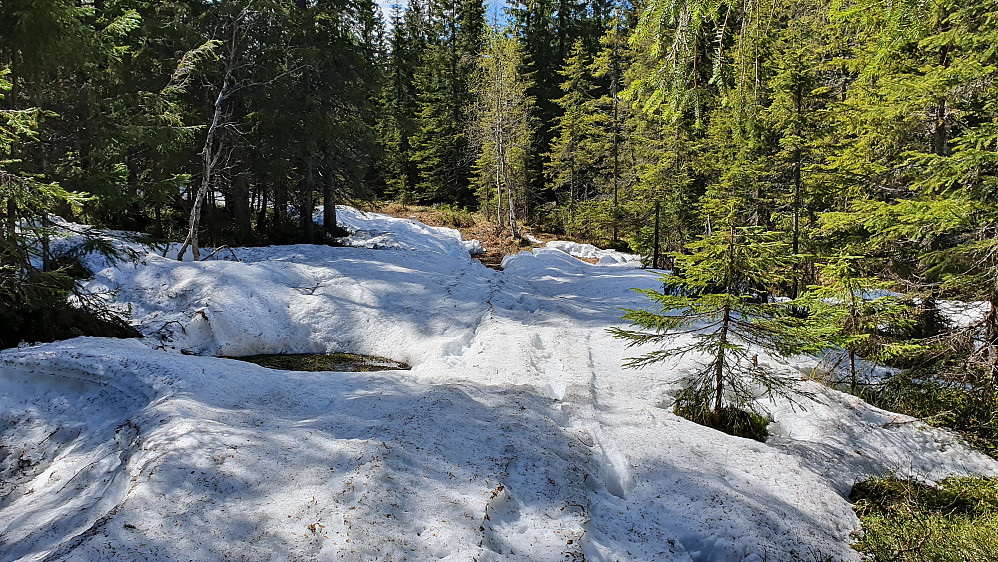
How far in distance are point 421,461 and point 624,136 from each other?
24.7 metres

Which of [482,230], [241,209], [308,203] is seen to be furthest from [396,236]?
[482,230]

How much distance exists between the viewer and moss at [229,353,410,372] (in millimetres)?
9680

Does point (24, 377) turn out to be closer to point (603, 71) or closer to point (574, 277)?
point (574, 277)

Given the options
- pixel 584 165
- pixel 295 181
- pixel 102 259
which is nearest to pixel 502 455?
pixel 102 259

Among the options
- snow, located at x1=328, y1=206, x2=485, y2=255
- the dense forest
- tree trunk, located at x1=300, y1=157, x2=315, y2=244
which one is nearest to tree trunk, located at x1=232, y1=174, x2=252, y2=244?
the dense forest

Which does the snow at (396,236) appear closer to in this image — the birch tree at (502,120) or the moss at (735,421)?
the birch tree at (502,120)

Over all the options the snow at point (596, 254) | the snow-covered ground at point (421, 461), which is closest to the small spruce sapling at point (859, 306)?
the snow-covered ground at point (421, 461)

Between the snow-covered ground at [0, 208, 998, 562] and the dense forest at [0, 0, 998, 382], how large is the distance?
1.69 metres

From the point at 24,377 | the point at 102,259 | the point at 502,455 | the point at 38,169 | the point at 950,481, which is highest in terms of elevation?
the point at 38,169

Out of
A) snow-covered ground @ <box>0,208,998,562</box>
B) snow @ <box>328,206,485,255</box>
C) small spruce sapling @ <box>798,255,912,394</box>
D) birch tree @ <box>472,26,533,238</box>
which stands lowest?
snow-covered ground @ <box>0,208,998,562</box>

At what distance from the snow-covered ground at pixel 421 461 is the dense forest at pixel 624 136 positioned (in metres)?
1.69

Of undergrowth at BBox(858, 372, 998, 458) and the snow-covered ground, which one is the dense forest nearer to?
undergrowth at BBox(858, 372, 998, 458)

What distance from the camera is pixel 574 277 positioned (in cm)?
1733

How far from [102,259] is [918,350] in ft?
55.9
